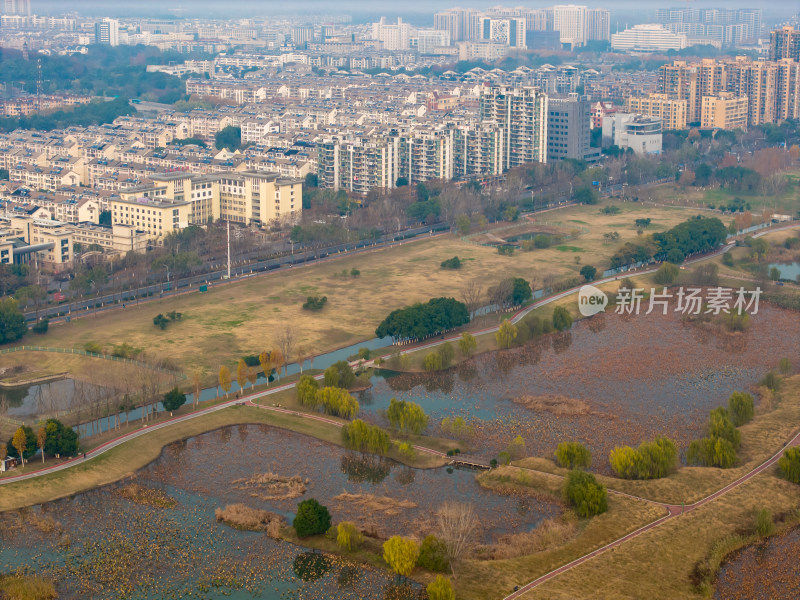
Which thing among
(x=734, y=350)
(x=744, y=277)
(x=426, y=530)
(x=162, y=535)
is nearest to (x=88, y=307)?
(x=162, y=535)

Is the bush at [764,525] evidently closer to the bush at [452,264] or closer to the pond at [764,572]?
the pond at [764,572]

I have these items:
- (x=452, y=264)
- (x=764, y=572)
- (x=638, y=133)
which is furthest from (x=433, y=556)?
(x=638, y=133)

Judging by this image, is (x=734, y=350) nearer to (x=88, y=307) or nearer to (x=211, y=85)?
(x=88, y=307)

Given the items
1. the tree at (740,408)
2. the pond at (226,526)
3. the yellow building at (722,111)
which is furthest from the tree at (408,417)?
the yellow building at (722,111)

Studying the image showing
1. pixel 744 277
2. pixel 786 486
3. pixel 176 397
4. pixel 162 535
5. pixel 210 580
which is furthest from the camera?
pixel 744 277

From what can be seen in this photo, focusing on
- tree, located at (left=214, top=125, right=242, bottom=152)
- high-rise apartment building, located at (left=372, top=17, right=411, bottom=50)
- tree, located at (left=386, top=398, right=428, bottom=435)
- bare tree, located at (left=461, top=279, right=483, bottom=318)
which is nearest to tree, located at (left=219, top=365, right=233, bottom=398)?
tree, located at (left=386, top=398, right=428, bottom=435)

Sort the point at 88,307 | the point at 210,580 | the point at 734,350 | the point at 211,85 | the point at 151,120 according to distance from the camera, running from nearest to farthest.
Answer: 1. the point at 210,580
2. the point at 734,350
3. the point at 88,307
4. the point at 151,120
5. the point at 211,85

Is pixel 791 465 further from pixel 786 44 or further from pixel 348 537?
pixel 786 44
